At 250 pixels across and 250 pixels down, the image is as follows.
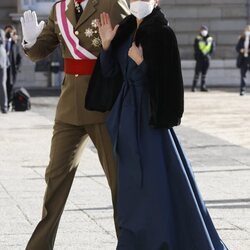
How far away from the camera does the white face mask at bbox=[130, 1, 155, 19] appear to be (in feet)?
20.0

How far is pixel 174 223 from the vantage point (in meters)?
6.12

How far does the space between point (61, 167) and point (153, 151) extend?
0.70m

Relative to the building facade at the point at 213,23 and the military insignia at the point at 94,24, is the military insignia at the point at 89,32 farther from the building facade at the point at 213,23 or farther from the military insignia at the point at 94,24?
the building facade at the point at 213,23

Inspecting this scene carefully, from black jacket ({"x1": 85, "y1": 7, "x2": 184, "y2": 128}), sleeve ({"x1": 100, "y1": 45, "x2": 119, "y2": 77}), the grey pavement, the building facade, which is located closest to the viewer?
black jacket ({"x1": 85, "y1": 7, "x2": 184, "y2": 128})

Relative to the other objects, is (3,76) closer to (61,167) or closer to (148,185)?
(61,167)

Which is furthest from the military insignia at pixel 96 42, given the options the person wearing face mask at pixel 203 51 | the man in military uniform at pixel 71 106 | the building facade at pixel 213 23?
A: the building facade at pixel 213 23

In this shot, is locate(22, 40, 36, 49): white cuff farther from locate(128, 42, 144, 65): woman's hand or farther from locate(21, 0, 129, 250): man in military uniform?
locate(128, 42, 144, 65): woman's hand

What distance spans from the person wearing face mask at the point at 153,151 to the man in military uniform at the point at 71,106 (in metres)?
0.32

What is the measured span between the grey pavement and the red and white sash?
55.7 inches

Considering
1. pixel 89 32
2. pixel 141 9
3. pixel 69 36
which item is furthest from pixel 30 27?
pixel 141 9

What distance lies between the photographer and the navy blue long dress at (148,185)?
6062 mm

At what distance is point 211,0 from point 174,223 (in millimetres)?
25547

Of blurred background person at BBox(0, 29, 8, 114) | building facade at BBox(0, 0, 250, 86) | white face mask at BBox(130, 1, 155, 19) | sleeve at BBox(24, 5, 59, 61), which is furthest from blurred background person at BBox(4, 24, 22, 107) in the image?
white face mask at BBox(130, 1, 155, 19)

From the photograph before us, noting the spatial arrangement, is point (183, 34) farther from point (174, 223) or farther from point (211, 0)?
point (174, 223)
